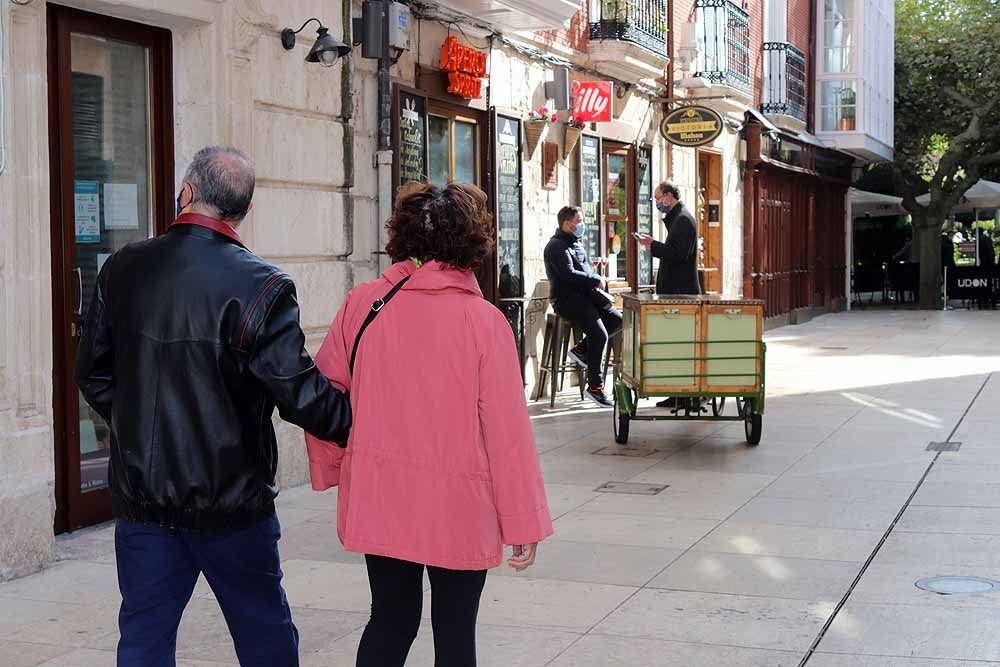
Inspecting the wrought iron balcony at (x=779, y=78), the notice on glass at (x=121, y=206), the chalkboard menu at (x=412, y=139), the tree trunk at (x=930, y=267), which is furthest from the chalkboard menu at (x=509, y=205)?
the tree trunk at (x=930, y=267)

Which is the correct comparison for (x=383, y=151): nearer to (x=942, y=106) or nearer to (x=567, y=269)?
(x=567, y=269)

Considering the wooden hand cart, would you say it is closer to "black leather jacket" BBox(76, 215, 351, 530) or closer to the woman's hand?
the woman's hand

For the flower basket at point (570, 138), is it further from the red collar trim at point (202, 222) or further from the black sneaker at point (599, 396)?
the red collar trim at point (202, 222)

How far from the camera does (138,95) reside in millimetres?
8055

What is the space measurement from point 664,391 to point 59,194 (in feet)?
14.7

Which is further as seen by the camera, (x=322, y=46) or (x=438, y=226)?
(x=322, y=46)

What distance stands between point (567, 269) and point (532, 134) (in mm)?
1938

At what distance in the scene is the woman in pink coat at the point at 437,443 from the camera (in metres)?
3.61

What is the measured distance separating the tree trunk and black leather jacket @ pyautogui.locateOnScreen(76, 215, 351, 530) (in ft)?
91.8

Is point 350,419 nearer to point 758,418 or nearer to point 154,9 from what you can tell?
point 154,9

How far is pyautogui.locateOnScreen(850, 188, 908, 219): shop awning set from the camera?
108 feet

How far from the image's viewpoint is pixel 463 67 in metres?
11.9

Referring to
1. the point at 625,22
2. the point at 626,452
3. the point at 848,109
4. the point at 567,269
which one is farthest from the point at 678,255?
the point at 848,109

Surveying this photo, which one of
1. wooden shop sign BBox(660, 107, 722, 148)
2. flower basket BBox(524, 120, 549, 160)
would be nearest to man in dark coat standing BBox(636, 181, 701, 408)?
flower basket BBox(524, 120, 549, 160)
